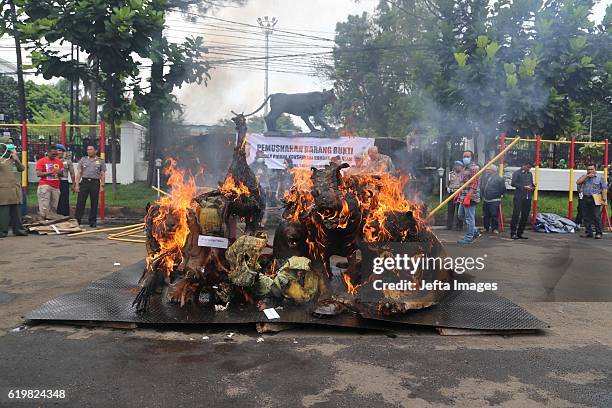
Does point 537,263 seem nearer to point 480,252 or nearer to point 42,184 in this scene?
point 480,252

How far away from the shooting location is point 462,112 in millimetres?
14117

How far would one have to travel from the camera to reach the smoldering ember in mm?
3695

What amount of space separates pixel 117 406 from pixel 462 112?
506 inches

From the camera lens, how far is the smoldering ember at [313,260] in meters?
3.70

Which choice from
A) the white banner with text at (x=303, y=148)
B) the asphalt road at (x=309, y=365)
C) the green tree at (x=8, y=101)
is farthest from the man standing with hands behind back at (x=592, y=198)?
the green tree at (x=8, y=101)

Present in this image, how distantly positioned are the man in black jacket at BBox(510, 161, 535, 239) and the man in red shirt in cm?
1044

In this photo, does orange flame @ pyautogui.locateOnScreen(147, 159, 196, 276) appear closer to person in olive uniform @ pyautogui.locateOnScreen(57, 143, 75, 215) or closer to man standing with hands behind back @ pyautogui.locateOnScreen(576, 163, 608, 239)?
person in olive uniform @ pyautogui.locateOnScreen(57, 143, 75, 215)

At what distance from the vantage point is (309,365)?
390 cm

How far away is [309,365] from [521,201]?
9270mm

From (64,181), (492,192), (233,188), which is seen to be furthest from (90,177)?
(492,192)

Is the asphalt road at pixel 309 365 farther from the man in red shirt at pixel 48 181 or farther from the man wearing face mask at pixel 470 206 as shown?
the man in red shirt at pixel 48 181

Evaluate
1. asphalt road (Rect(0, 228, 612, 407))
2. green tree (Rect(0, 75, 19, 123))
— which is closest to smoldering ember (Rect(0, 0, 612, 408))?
asphalt road (Rect(0, 228, 612, 407))

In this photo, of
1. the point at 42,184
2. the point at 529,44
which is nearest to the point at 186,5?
the point at 42,184

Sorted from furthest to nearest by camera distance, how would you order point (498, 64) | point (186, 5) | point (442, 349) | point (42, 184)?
point (186, 5) → point (498, 64) → point (42, 184) → point (442, 349)
